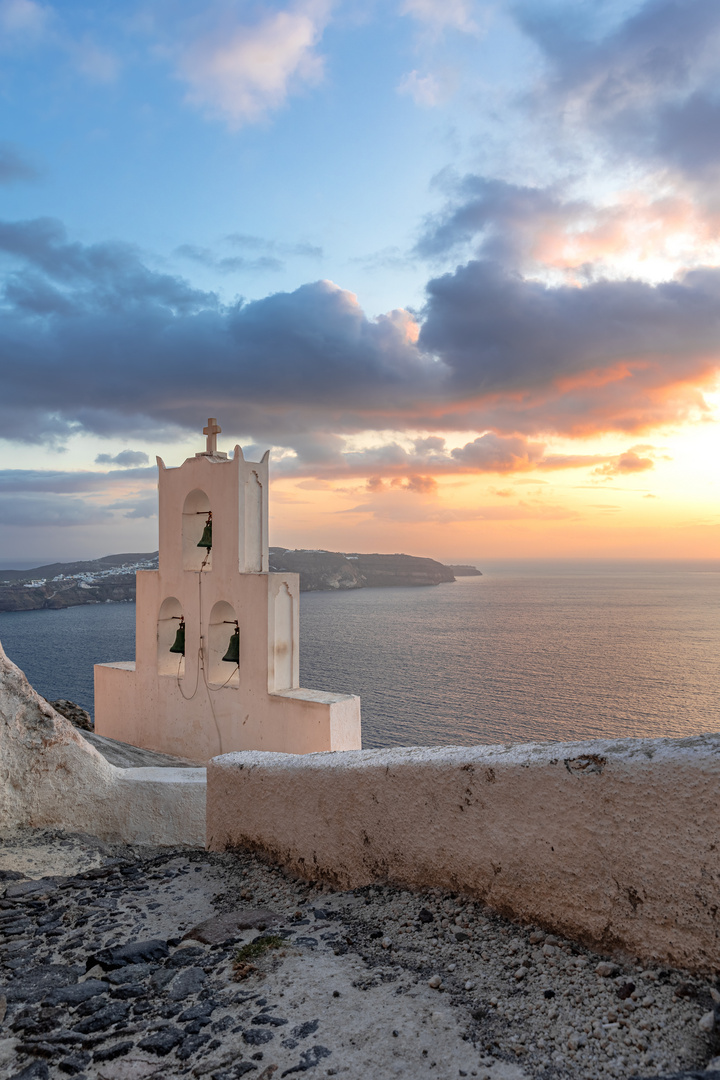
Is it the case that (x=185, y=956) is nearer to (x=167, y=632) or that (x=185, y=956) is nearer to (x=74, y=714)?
(x=167, y=632)

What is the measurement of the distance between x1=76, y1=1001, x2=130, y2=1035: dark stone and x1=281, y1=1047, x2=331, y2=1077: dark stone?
80 centimetres

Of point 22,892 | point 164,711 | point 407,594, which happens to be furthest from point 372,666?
point 407,594

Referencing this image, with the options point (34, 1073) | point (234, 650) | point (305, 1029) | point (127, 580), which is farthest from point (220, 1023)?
point (127, 580)

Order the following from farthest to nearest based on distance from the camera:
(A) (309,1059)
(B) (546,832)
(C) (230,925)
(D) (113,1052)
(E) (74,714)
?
(E) (74,714) < (C) (230,925) < (B) (546,832) < (D) (113,1052) < (A) (309,1059)

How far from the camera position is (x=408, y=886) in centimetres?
329

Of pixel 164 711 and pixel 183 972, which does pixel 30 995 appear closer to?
pixel 183 972

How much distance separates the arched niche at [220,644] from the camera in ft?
39.8

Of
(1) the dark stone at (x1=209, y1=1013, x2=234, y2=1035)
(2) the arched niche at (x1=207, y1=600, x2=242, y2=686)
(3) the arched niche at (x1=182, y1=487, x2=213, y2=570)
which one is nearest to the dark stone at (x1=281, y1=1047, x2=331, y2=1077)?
(1) the dark stone at (x1=209, y1=1013, x2=234, y2=1035)

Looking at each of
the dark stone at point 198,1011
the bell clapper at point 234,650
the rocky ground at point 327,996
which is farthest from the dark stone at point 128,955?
the bell clapper at point 234,650

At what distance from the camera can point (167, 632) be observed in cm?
1286

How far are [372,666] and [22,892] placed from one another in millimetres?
55214

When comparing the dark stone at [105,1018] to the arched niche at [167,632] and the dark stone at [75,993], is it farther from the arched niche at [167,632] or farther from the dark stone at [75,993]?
the arched niche at [167,632]

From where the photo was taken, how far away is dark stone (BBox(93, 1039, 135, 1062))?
2.26 meters

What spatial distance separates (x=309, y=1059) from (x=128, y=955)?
124 centimetres
